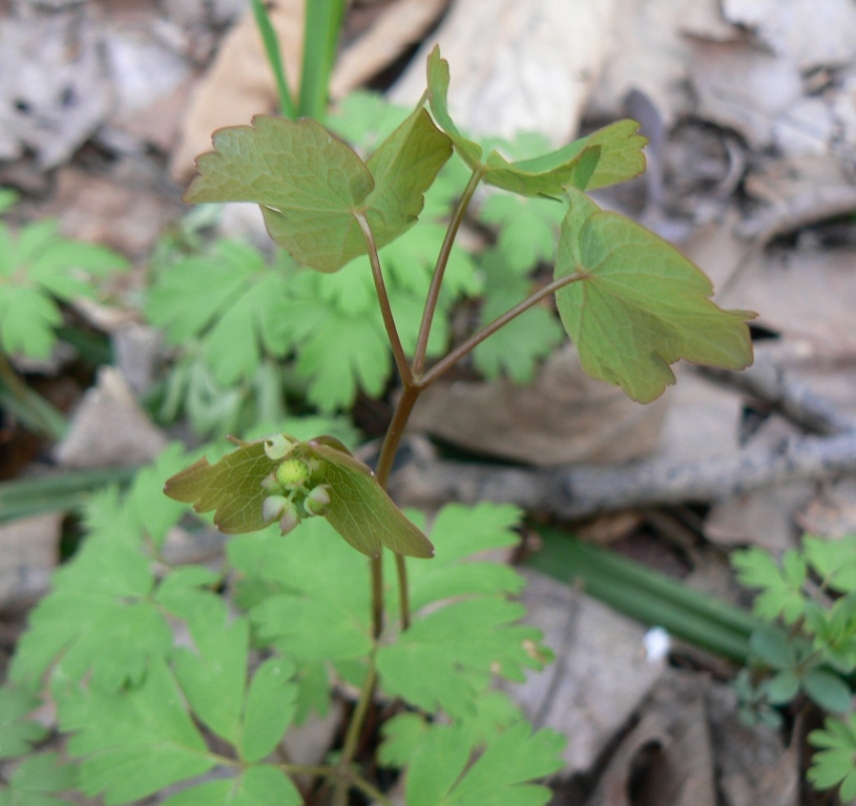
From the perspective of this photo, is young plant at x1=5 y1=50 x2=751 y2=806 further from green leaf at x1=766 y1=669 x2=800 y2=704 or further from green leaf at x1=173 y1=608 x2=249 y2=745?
green leaf at x1=766 y1=669 x2=800 y2=704

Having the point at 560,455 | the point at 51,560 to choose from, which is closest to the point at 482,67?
the point at 560,455

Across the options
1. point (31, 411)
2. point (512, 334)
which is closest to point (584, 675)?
point (512, 334)

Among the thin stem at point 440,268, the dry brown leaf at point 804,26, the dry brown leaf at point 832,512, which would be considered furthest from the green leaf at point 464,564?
the dry brown leaf at point 804,26

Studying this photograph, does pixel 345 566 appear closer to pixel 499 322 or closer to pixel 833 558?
pixel 499 322

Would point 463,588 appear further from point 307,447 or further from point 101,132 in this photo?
point 101,132

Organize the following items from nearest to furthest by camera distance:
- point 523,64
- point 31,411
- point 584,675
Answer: point 584,675 → point 31,411 → point 523,64

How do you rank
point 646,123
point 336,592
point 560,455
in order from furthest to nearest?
point 646,123
point 560,455
point 336,592
